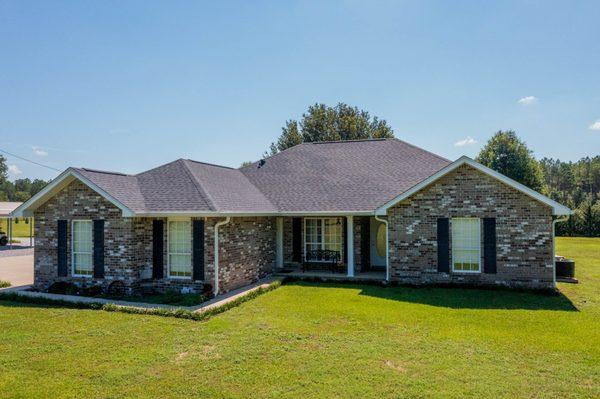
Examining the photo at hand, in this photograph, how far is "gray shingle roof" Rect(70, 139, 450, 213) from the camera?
1440 cm

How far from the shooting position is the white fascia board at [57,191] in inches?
525

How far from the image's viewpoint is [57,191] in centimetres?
1448

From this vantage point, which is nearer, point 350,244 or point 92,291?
point 92,291

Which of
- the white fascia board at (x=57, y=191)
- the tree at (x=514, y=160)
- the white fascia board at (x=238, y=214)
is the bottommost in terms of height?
the white fascia board at (x=238, y=214)

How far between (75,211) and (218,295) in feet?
19.4

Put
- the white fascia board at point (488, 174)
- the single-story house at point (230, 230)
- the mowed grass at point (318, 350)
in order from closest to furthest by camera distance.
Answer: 1. the mowed grass at point (318, 350)
2. the white fascia board at point (488, 174)
3. the single-story house at point (230, 230)

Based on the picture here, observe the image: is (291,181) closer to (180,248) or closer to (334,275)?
(334,275)

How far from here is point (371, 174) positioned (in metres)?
19.5

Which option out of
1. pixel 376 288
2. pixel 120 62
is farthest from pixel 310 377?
pixel 120 62

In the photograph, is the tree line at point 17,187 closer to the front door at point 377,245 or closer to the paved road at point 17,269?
the paved road at point 17,269

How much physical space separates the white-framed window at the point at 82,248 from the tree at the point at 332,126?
35089 mm

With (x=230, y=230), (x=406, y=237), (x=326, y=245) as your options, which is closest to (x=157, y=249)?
(x=230, y=230)

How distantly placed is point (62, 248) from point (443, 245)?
13.4 meters

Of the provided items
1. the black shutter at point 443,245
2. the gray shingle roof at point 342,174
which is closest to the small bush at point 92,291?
the gray shingle roof at point 342,174
